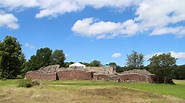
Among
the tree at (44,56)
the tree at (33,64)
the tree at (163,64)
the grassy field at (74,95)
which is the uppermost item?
the tree at (44,56)

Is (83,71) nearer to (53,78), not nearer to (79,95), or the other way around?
(53,78)

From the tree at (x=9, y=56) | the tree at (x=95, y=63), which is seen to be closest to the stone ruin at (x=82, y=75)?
the tree at (x=9, y=56)

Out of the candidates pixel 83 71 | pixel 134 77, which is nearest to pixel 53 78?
pixel 83 71

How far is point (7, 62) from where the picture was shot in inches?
2378

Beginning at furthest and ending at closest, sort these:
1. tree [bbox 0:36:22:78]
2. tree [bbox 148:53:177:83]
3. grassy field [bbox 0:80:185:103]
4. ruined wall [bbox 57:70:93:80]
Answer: tree [bbox 148:53:177:83] < ruined wall [bbox 57:70:93:80] < tree [bbox 0:36:22:78] < grassy field [bbox 0:80:185:103]

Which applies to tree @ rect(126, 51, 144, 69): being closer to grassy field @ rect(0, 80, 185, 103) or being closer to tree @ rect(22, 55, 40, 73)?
tree @ rect(22, 55, 40, 73)

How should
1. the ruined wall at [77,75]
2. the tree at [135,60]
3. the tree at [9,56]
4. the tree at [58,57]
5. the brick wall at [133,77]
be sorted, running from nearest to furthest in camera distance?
the tree at [9,56] → the brick wall at [133,77] → the ruined wall at [77,75] → the tree at [135,60] → the tree at [58,57]

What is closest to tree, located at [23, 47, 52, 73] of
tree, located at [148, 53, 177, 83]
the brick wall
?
tree, located at [148, 53, 177, 83]

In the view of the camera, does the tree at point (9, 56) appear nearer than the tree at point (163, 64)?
Yes

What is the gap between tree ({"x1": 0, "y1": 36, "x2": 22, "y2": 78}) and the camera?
59.2 m

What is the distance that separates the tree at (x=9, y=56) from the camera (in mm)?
59191

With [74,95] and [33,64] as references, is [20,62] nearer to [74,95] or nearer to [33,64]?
[74,95]

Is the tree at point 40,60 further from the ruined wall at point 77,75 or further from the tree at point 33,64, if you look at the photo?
the ruined wall at point 77,75

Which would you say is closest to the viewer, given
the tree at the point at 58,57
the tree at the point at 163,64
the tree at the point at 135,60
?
the tree at the point at 163,64
